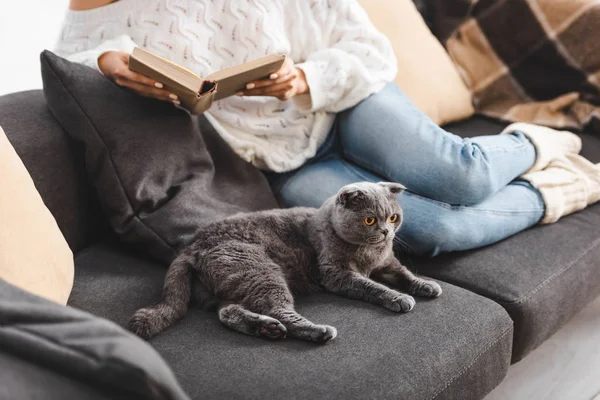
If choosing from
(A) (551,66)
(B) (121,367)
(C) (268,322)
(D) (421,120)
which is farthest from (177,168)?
(A) (551,66)

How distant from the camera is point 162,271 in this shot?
1.49 metres

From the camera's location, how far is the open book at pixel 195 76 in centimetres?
132

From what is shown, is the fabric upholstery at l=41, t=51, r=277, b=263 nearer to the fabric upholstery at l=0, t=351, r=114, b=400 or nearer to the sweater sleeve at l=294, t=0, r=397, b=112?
the sweater sleeve at l=294, t=0, r=397, b=112

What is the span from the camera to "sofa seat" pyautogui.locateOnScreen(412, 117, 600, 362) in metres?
1.45

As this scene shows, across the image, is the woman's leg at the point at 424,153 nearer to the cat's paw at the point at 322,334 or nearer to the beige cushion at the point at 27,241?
the cat's paw at the point at 322,334

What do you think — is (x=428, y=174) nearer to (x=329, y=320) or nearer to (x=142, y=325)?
(x=329, y=320)

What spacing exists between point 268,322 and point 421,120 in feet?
2.66

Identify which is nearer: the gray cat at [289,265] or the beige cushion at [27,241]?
the beige cushion at [27,241]

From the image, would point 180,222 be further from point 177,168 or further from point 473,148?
point 473,148

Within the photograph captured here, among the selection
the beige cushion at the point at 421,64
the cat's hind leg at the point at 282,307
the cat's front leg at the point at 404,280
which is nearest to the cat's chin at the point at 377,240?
the cat's front leg at the point at 404,280

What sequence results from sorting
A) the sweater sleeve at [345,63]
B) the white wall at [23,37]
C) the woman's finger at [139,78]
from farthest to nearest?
1. the white wall at [23,37]
2. the sweater sleeve at [345,63]
3. the woman's finger at [139,78]

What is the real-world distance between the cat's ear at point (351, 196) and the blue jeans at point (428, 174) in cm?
27

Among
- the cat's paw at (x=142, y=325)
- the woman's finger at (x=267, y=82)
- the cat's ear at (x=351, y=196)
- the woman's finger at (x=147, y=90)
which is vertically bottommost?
the cat's paw at (x=142, y=325)

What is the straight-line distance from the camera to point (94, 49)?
159cm
